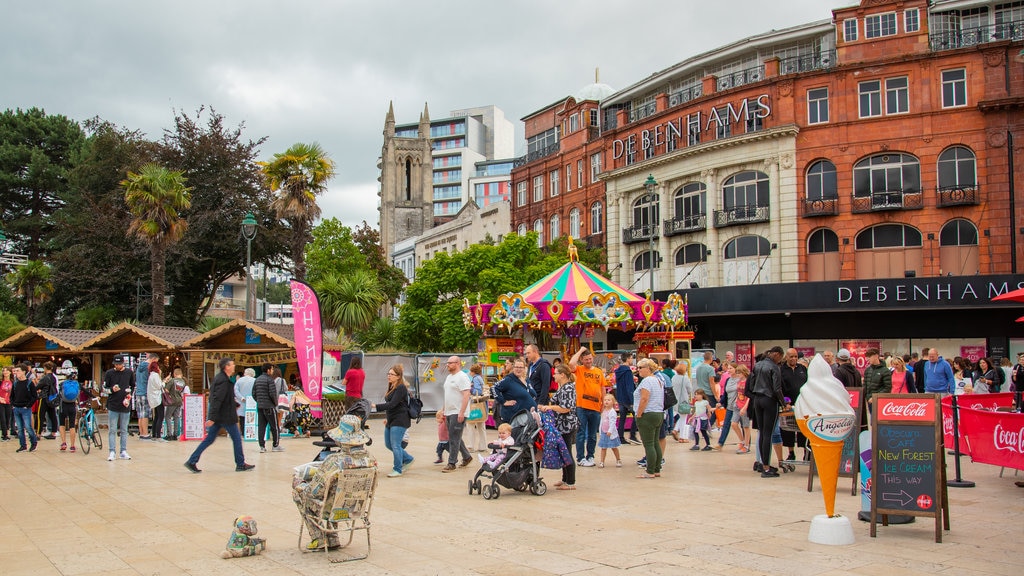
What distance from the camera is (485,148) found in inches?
4515

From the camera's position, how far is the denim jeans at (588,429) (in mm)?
13406

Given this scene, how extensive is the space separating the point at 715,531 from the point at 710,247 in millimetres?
33434

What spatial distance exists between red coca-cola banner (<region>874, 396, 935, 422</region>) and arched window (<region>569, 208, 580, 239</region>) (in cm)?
4303

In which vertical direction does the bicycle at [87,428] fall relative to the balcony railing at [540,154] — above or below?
below

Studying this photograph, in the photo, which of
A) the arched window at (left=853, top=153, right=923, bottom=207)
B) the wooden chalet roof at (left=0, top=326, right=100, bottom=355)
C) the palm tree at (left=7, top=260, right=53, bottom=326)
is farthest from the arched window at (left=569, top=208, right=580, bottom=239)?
the palm tree at (left=7, top=260, right=53, bottom=326)

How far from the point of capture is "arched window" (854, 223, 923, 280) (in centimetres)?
3534

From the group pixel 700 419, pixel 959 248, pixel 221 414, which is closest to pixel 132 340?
pixel 221 414

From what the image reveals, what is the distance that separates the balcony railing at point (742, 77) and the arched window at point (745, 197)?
4.48 meters

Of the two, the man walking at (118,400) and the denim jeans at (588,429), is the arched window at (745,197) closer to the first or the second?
the denim jeans at (588,429)

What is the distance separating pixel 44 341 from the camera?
2798 centimetres

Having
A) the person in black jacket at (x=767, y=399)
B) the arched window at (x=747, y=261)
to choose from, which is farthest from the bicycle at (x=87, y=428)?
the arched window at (x=747, y=261)

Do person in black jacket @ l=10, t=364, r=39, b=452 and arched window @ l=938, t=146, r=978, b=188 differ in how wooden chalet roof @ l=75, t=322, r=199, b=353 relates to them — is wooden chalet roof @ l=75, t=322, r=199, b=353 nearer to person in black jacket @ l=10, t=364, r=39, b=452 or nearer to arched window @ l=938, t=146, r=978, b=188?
person in black jacket @ l=10, t=364, r=39, b=452

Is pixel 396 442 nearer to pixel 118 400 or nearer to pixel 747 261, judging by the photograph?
pixel 118 400

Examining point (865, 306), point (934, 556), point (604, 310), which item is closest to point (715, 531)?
point (934, 556)
